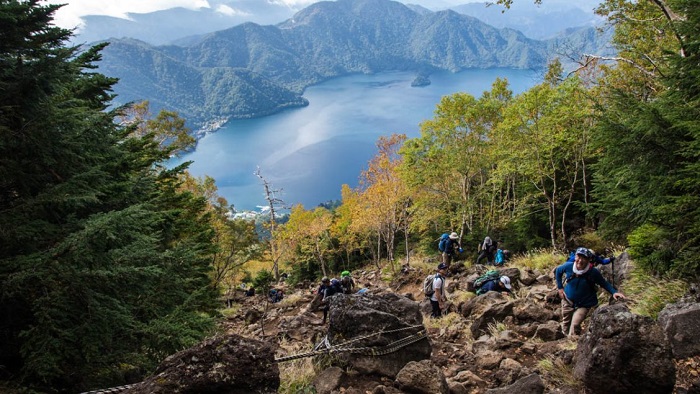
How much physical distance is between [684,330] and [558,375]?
1506 mm

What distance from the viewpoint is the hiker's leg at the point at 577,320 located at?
6.14 metres

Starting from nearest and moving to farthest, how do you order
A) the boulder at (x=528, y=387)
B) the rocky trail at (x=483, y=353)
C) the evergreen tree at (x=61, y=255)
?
the rocky trail at (x=483, y=353)
the boulder at (x=528, y=387)
the evergreen tree at (x=61, y=255)

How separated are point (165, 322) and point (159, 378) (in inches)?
134

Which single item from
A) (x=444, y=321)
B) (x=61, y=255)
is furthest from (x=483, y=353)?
(x=61, y=255)

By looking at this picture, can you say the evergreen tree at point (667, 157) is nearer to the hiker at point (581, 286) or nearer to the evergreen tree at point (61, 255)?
the hiker at point (581, 286)

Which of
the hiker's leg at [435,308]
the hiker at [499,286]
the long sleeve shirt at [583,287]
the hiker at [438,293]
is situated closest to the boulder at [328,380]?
the long sleeve shirt at [583,287]

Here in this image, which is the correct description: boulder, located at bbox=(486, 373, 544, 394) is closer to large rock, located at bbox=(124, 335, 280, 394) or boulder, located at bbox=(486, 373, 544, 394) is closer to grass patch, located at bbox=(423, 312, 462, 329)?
large rock, located at bbox=(124, 335, 280, 394)

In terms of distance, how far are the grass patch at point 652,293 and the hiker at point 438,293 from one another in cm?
386

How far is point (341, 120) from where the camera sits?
579 ft

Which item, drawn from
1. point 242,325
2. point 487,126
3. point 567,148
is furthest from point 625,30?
point 242,325

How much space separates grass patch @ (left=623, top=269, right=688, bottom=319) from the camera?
5.65 m

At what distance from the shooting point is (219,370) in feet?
12.2

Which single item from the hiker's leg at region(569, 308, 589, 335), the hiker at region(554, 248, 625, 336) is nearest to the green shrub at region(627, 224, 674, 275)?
the hiker at region(554, 248, 625, 336)

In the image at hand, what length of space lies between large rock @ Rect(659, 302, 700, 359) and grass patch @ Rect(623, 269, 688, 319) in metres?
0.77
